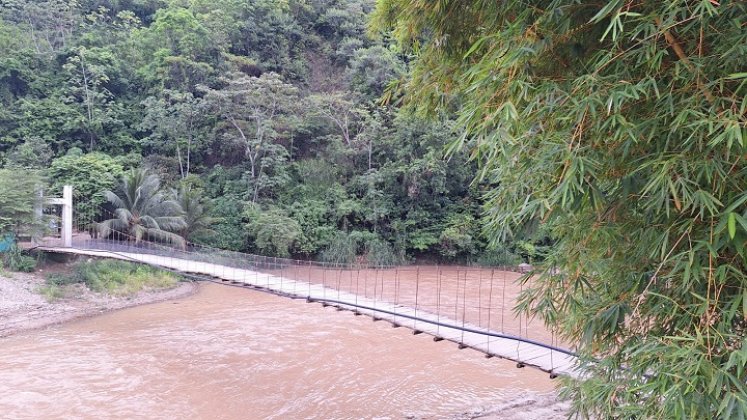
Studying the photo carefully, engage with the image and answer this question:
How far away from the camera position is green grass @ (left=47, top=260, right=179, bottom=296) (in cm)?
910

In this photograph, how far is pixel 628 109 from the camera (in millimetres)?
1518

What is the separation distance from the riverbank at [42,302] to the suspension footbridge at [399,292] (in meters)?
0.72

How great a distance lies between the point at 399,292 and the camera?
10.2 metres

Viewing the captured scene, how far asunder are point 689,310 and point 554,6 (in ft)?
3.19

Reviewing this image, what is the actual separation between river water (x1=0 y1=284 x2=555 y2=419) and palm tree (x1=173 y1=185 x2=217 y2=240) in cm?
368

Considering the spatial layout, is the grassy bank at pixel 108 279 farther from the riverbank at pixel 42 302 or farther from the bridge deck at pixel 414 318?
the bridge deck at pixel 414 318

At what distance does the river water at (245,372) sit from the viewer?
471 cm

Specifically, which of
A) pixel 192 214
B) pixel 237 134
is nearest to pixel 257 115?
pixel 237 134

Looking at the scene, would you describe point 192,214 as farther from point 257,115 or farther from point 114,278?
point 257,115

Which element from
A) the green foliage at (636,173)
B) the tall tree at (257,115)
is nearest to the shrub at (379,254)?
the tall tree at (257,115)

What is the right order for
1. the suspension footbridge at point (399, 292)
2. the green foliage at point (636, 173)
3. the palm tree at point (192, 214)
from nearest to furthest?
the green foliage at point (636, 173) < the suspension footbridge at point (399, 292) < the palm tree at point (192, 214)

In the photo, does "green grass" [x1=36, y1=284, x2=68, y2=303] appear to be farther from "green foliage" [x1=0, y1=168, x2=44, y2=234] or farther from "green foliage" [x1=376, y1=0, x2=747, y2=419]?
"green foliage" [x1=376, y1=0, x2=747, y2=419]

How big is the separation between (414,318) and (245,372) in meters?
2.34

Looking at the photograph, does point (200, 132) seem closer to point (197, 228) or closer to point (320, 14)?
point (197, 228)
